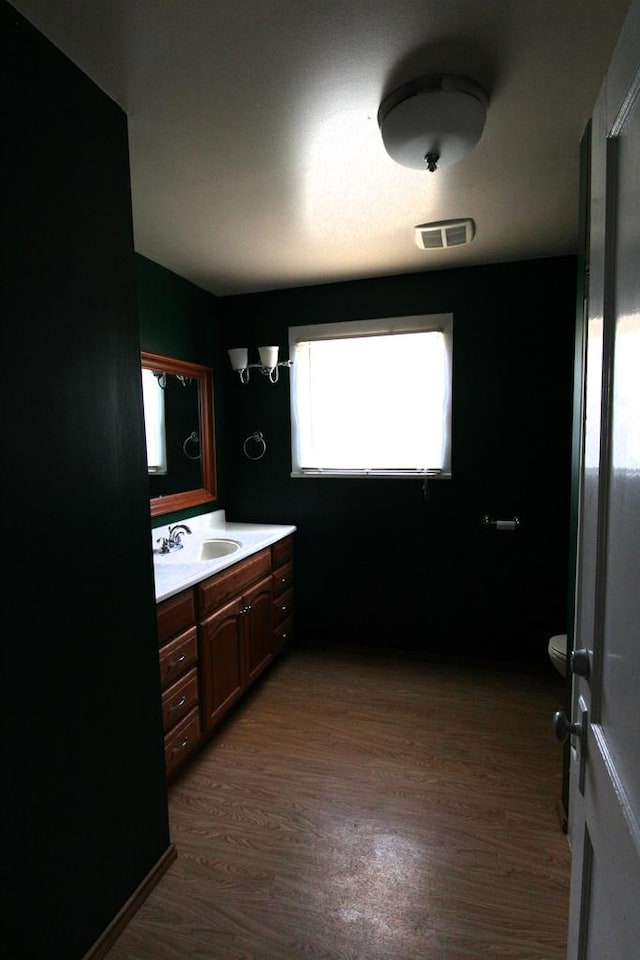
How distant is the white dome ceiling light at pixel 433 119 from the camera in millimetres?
1259

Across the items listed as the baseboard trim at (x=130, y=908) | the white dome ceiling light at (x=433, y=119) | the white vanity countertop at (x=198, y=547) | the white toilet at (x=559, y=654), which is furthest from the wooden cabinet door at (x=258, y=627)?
the white dome ceiling light at (x=433, y=119)

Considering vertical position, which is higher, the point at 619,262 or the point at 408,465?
the point at 619,262

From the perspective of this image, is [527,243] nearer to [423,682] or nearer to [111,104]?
[111,104]

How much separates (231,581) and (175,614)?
45 cm

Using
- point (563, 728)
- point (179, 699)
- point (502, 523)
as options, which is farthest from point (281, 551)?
point (563, 728)

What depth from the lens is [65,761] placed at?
120 centimetres

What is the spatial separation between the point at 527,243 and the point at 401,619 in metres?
2.25

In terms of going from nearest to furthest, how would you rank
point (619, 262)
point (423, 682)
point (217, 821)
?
point (619, 262) → point (217, 821) → point (423, 682)

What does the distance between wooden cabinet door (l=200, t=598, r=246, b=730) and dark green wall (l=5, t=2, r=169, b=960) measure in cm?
59

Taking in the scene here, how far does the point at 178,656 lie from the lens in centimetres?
192

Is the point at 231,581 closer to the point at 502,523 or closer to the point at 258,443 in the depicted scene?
the point at 258,443

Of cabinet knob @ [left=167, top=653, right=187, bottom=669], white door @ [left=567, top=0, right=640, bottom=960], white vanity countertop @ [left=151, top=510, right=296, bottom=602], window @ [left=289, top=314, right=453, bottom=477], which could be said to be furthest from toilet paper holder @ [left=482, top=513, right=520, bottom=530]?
white door @ [left=567, top=0, right=640, bottom=960]

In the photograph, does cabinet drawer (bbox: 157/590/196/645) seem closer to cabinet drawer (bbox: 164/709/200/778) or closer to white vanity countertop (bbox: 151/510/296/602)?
white vanity countertop (bbox: 151/510/296/602)

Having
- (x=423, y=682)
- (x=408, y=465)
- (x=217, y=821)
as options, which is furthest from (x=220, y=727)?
(x=408, y=465)
